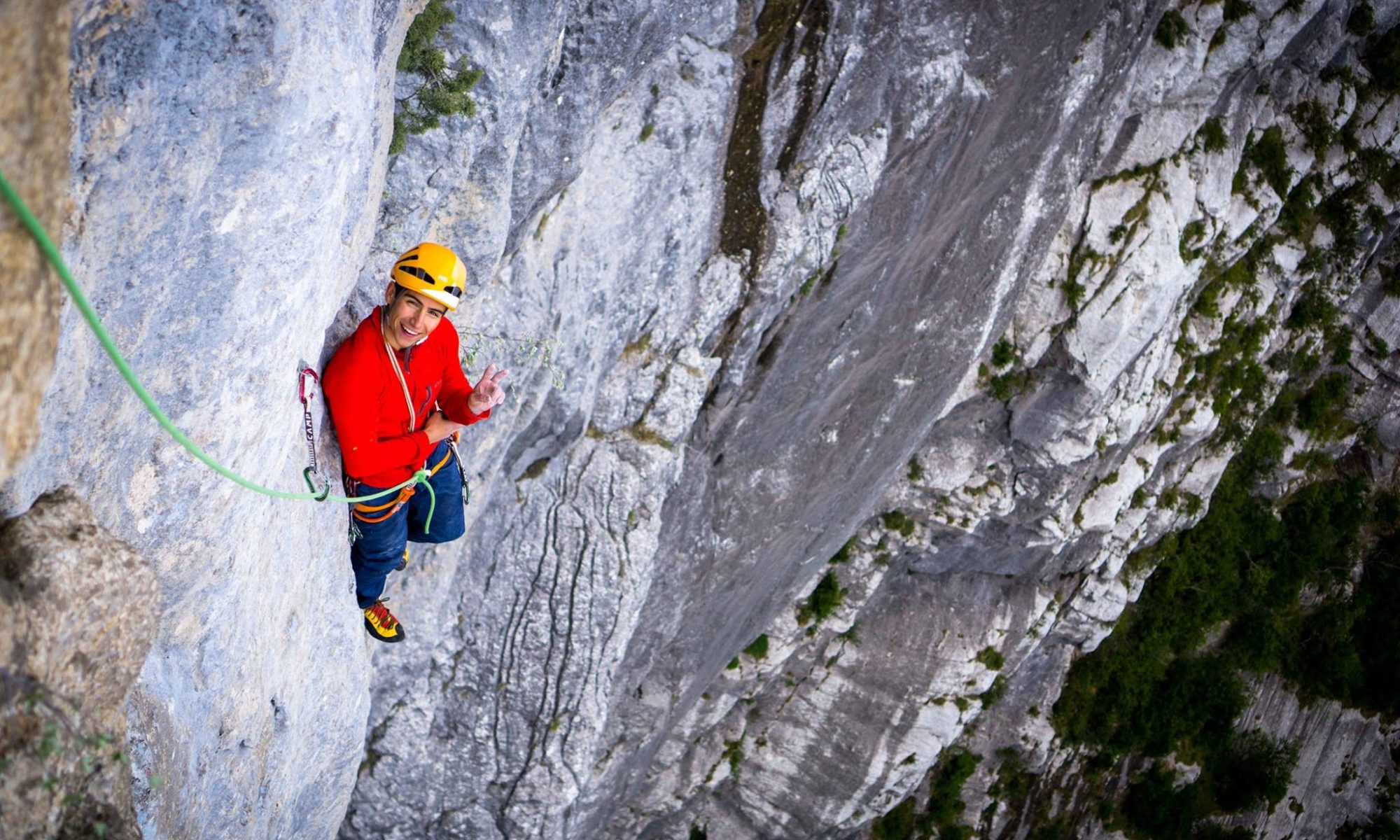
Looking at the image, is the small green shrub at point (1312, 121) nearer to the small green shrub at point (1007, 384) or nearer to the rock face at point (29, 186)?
the small green shrub at point (1007, 384)

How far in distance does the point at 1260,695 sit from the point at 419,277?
20.4m

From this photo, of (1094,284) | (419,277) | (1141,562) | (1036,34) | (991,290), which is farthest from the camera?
(1141,562)

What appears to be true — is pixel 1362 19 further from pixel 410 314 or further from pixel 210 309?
pixel 210 309

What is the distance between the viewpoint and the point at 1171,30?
10797mm

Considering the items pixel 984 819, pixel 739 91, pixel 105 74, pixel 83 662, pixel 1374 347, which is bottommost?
pixel 984 819

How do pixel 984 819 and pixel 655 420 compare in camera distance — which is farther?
pixel 984 819

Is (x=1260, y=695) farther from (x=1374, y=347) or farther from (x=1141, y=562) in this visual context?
(x=1374, y=347)

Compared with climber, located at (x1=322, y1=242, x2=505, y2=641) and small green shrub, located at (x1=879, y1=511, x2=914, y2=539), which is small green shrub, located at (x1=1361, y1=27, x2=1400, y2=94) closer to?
small green shrub, located at (x1=879, y1=511, x2=914, y2=539)

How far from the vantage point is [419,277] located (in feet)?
15.2

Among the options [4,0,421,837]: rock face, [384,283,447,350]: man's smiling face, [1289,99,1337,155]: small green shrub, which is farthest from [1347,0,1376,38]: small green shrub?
[384,283,447,350]: man's smiling face

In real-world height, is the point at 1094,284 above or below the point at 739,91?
above

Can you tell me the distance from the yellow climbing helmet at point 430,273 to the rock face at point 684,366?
1.02ft

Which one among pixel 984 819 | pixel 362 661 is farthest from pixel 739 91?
pixel 984 819

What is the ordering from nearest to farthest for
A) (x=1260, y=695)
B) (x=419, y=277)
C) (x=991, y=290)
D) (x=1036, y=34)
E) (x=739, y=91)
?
(x=419, y=277), (x=739, y=91), (x=1036, y=34), (x=991, y=290), (x=1260, y=695)
